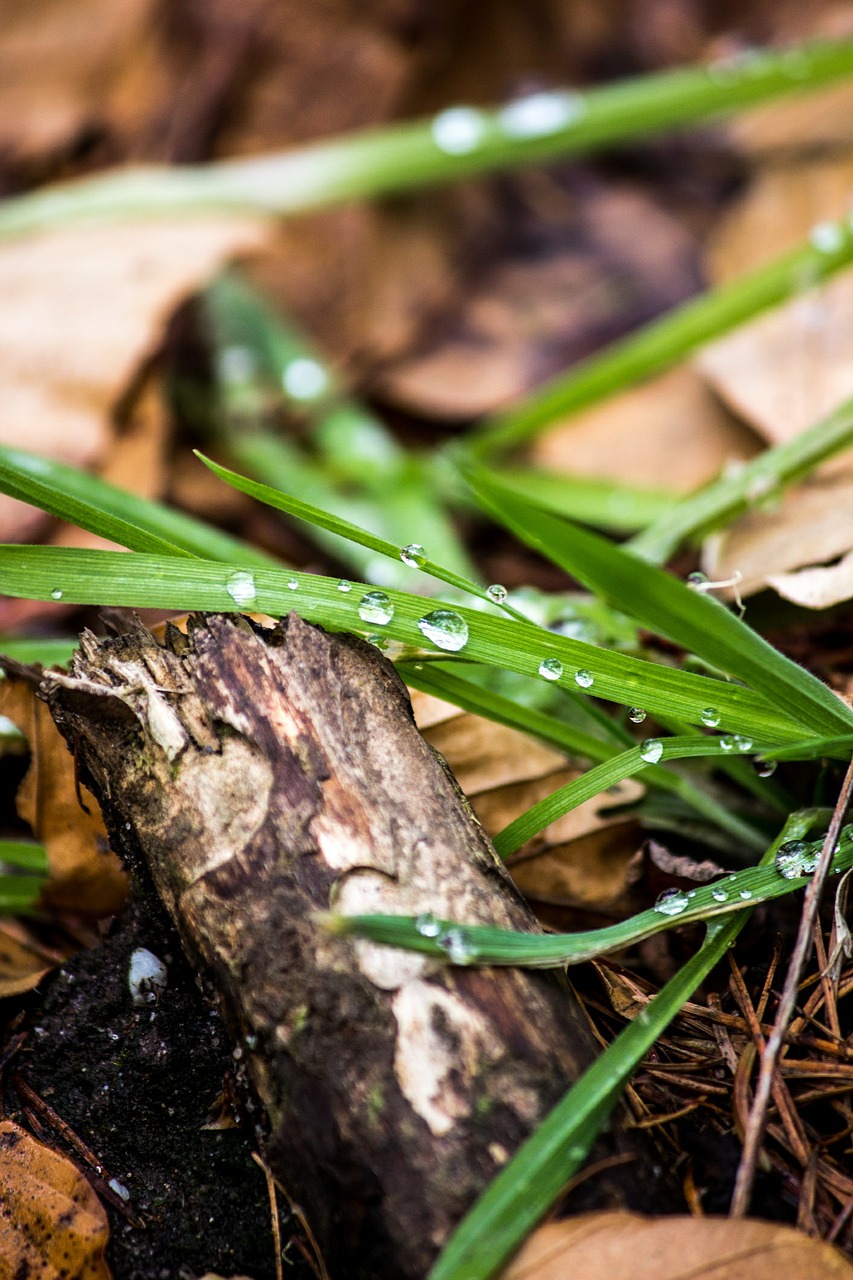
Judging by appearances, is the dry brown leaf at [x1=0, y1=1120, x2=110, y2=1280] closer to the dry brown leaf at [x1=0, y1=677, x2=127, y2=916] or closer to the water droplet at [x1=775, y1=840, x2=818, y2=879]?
the dry brown leaf at [x1=0, y1=677, x2=127, y2=916]

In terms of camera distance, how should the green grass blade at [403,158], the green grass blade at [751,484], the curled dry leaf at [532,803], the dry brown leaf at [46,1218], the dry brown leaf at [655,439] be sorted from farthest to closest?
the green grass blade at [403,158] → the dry brown leaf at [655,439] → the green grass blade at [751,484] → the curled dry leaf at [532,803] → the dry brown leaf at [46,1218]

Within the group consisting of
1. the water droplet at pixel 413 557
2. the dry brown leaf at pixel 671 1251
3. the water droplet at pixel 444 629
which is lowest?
the dry brown leaf at pixel 671 1251

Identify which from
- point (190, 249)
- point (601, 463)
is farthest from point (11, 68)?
point (601, 463)

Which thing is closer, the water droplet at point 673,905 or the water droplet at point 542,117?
the water droplet at point 673,905

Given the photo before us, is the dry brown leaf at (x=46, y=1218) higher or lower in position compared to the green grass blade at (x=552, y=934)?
lower

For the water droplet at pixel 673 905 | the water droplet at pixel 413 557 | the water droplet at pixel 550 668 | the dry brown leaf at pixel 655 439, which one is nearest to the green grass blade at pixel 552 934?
the water droplet at pixel 673 905

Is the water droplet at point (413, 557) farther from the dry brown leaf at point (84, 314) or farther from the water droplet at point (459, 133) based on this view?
the water droplet at point (459, 133)
